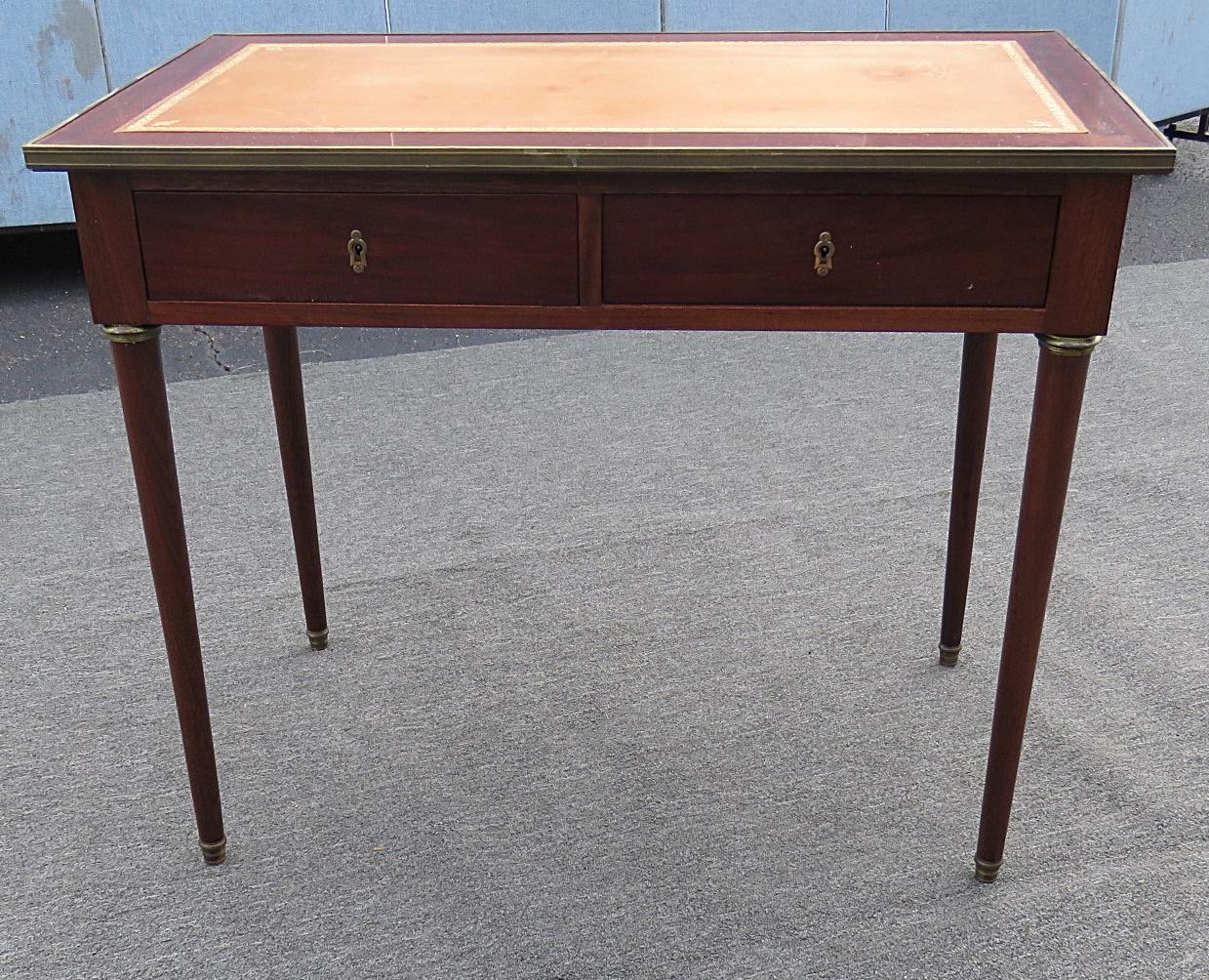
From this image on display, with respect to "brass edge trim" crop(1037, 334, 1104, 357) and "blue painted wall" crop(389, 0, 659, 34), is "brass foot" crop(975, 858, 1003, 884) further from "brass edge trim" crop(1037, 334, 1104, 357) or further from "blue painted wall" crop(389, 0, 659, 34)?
"blue painted wall" crop(389, 0, 659, 34)

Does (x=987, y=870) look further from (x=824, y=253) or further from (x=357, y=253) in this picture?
(x=357, y=253)

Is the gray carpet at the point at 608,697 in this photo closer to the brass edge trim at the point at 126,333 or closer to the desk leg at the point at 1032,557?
the desk leg at the point at 1032,557

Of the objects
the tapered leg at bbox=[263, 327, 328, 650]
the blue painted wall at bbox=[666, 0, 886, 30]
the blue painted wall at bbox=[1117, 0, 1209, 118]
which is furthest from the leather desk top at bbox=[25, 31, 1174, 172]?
the blue painted wall at bbox=[1117, 0, 1209, 118]

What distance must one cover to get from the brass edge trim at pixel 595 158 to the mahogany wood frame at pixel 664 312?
2cm

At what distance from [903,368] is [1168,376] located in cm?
51

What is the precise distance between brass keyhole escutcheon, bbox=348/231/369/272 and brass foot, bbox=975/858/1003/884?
2.90 ft

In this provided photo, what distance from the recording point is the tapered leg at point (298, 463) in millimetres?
1616

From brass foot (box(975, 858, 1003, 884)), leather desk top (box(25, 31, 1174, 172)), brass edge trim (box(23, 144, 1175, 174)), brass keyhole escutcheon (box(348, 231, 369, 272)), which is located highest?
leather desk top (box(25, 31, 1174, 172))

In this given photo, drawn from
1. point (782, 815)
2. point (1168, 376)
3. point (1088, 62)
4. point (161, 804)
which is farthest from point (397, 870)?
point (1168, 376)

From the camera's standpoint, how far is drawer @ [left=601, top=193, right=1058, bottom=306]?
1130 mm

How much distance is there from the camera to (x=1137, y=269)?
3186mm

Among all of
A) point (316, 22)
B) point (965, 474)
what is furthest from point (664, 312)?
point (316, 22)

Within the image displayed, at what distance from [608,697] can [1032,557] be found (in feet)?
2.11

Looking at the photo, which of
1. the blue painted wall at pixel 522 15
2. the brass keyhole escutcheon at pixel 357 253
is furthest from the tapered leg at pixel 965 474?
the blue painted wall at pixel 522 15
